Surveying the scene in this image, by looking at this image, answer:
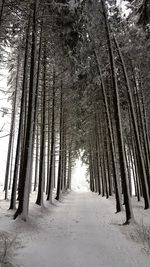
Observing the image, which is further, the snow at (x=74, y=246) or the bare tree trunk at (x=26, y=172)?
the bare tree trunk at (x=26, y=172)

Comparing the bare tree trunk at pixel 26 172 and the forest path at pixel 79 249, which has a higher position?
the bare tree trunk at pixel 26 172

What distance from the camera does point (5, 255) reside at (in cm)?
445

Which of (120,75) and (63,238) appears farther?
(120,75)

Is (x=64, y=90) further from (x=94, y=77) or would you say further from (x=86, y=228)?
(x=86, y=228)

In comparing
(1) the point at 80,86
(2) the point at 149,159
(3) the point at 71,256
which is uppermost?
(1) the point at 80,86

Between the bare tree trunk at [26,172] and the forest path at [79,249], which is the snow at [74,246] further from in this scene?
the bare tree trunk at [26,172]

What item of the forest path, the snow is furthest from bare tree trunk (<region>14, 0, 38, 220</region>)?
the forest path

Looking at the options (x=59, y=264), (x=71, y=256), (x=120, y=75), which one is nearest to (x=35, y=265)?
(x=59, y=264)

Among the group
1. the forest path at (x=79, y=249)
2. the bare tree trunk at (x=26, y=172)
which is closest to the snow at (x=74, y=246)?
the forest path at (x=79, y=249)

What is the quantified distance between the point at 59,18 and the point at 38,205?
366 inches

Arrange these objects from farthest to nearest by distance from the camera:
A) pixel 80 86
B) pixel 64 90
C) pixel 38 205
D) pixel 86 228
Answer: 1. pixel 64 90
2. pixel 80 86
3. pixel 38 205
4. pixel 86 228

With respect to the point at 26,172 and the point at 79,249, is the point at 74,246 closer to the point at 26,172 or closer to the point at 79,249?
the point at 79,249

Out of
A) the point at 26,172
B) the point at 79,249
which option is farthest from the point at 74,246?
the point at 26,172

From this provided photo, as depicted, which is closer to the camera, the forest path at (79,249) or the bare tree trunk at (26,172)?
the forest path at (79,249)
